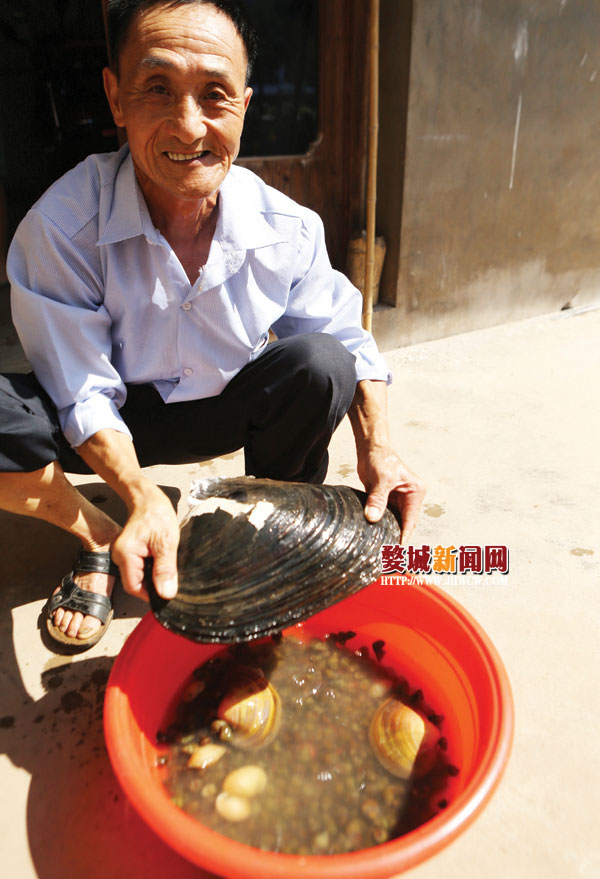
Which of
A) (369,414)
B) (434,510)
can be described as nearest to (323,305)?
(369,414)

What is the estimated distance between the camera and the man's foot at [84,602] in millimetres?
1595

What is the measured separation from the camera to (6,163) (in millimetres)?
4180

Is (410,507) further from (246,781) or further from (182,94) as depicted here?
(182,94)

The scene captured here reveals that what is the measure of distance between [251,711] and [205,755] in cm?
12

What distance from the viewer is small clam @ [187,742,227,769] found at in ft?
4.06

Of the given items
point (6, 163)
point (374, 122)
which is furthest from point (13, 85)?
point (374, 122)

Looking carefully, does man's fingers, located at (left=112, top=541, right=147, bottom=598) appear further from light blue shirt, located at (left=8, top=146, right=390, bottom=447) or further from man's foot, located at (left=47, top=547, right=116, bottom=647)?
man's foot, located at (left=47, top=547, right=116, bottom=647)

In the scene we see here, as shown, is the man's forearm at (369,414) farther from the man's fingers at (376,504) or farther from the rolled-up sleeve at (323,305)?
the man's fingers at (376,504)

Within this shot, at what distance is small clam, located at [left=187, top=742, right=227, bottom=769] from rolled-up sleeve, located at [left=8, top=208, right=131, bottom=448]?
729mm

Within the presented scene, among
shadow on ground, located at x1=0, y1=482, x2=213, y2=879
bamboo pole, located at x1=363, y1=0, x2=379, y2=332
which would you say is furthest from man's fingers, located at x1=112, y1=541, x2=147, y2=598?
bamboo pole, located at x1=363, y1=0, x2=379, y2=332

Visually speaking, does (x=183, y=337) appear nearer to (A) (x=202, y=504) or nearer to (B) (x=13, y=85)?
(A) (x=202, y=504)

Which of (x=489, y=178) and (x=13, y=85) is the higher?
(x=13, y=85)

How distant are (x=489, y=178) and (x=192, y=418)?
2.76 metres

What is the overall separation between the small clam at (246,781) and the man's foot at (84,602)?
0.58 meters
